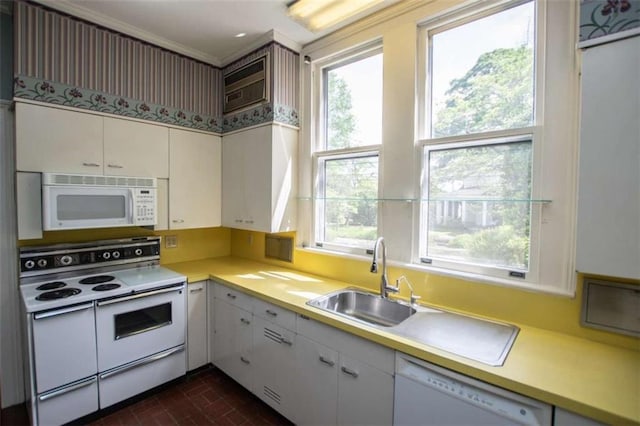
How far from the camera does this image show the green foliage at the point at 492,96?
1.66m

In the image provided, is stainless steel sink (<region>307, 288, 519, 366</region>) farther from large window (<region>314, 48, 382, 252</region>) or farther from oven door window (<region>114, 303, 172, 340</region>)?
oven door window (<region>114, 303, 172, 340</region>)

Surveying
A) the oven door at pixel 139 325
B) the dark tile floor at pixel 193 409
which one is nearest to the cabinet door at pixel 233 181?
the oven door at pixel 139 325

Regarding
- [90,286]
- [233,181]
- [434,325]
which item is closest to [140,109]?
[233,181]

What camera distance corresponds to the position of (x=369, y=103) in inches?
91.8

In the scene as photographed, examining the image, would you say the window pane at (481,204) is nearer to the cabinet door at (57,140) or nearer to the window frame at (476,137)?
the window frame at (476,137)

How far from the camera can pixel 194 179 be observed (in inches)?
110

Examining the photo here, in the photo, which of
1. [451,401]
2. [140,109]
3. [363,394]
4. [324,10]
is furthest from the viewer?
[140,109]

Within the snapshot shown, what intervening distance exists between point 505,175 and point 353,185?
1059 mm

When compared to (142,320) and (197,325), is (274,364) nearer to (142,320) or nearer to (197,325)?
(197,325)

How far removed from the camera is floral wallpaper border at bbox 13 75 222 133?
196 cm

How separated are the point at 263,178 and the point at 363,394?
174 centimetres

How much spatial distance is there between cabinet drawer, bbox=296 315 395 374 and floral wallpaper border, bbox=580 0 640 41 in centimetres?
157

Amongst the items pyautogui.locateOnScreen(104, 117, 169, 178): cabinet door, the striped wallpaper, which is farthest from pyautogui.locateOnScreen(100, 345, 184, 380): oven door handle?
the striped wallpaper

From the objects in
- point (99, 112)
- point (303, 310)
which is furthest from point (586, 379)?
point (99, 112)
